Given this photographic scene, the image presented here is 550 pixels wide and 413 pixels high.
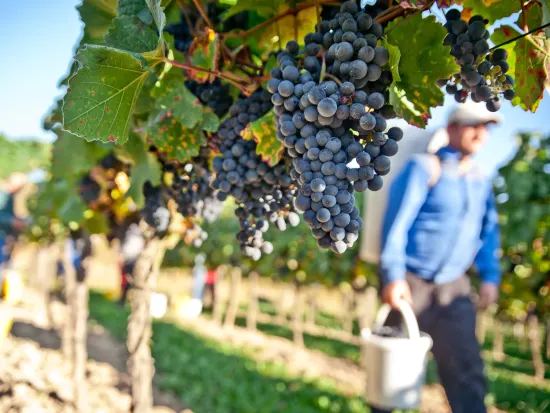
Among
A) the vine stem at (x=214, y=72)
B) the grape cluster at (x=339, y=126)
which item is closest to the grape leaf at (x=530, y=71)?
the grape cluster at (x=339, y=126)

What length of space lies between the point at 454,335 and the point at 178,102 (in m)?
2.04

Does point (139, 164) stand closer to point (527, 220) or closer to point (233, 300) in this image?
point (527, 220)

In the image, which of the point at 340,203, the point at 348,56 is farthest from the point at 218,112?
the point at 340,203

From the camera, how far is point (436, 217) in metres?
2.72

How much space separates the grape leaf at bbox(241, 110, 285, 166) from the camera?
121 cm

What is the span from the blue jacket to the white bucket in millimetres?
466

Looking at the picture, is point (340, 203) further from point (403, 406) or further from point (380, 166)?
point (403, 406)

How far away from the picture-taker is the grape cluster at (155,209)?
1938 mm

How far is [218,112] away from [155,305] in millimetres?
1473

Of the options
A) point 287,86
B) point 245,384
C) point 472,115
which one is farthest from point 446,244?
point 245,384

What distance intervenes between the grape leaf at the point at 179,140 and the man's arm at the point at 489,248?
2.24 meters

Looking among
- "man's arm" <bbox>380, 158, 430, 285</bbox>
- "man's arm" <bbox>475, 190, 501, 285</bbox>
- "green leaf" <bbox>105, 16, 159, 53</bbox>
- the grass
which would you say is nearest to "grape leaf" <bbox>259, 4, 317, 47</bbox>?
"green leaf" <bbox>105, 16, 159, 53</bbox>

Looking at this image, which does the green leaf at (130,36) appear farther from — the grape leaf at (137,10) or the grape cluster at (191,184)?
the grape cluster at (191,184)

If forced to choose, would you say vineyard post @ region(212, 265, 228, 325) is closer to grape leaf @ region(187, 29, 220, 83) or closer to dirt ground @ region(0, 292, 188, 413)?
dirt ground @ region(0, 292, 188, 413)
